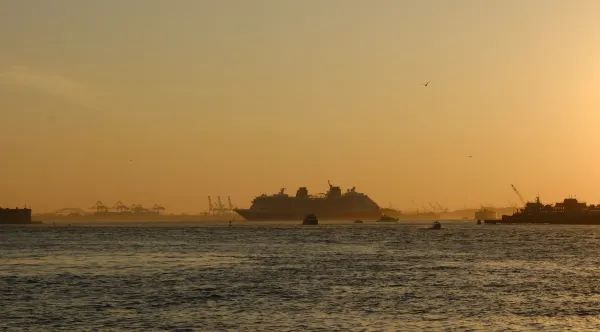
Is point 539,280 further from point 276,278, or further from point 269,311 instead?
point 269,311

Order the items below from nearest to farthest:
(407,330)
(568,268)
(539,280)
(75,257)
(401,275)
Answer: (407,330) → (539,280) → (401,275) → (568,268) → (75,257)

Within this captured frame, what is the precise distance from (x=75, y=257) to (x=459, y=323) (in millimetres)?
74208

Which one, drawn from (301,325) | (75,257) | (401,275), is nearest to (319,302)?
A: (301,325)

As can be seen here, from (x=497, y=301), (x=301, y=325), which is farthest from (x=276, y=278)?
(x=301, y=325)

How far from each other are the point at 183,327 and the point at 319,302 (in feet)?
43.6

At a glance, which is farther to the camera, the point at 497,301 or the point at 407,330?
the point at 497,301

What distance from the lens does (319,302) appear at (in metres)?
56.3

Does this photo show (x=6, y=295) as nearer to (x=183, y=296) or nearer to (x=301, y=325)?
(x=183, y=296)

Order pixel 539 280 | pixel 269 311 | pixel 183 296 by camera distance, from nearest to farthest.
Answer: pixel 269 311
pixel 183 296
pixel 539 280

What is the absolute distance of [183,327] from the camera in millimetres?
45594

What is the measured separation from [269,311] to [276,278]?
79.8 feet

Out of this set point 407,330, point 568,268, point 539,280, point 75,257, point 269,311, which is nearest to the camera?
point 407,330

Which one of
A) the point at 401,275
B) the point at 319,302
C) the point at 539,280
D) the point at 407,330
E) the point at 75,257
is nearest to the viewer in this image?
the point at 407,330

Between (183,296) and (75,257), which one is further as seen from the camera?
(75,257)
